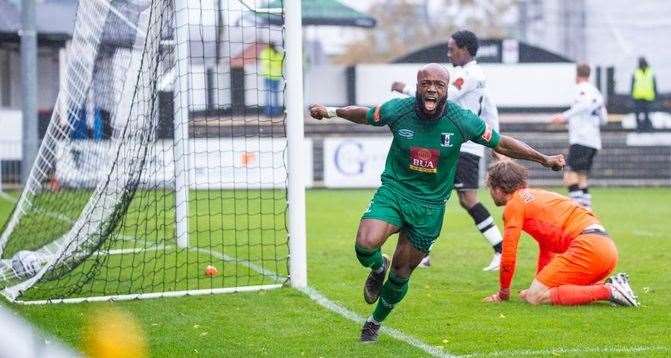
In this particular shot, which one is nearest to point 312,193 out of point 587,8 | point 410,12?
point 587,8

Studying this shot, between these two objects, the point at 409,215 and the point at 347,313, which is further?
the point at 347,313

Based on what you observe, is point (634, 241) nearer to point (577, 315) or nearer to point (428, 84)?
point (577, 315)

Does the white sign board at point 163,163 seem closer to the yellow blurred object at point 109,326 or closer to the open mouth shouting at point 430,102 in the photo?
the yellow blurred object at point 109,326

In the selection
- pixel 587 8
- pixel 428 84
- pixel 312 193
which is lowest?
pixel 312 193

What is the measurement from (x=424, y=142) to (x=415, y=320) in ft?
5.27

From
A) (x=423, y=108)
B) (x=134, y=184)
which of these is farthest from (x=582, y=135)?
(x=423, y=108)

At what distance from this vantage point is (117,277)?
10.7 metres

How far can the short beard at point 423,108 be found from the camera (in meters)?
6.84

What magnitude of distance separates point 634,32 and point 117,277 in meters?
33.7

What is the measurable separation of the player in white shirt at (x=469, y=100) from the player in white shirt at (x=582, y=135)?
18.3 ft

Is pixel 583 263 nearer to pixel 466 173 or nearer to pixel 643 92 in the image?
pixel 466 173

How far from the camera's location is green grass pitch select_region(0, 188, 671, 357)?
6.93 meters

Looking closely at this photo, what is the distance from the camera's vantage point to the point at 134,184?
378 inches

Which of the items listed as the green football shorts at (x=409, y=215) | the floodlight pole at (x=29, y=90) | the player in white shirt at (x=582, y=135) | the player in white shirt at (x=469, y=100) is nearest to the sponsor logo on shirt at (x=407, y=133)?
the green football shorts at (x=409, y=215)
